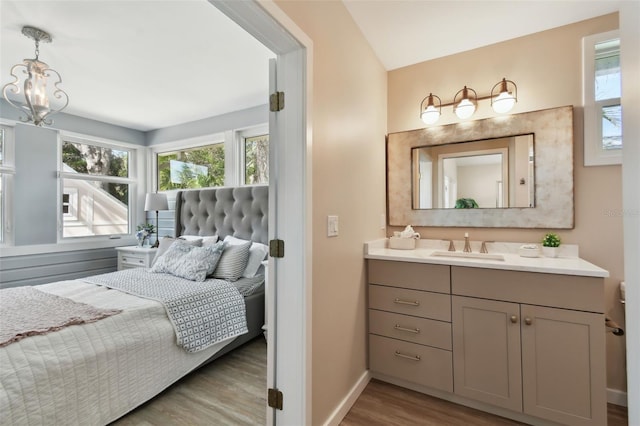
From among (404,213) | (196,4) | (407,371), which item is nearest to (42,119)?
(196,4)

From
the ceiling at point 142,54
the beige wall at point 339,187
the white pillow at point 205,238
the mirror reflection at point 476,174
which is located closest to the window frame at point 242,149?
the ceiling at point 142,54

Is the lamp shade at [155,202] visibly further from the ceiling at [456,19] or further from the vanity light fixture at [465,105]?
the vanity light fixture at [465,105]

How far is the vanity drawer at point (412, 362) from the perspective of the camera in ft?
6.15

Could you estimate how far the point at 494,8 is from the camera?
1.86 metres

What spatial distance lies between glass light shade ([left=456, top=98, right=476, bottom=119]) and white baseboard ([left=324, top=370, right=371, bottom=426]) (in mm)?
2076

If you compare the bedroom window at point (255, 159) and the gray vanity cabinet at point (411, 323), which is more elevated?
the bedroom window at point (255, 159)

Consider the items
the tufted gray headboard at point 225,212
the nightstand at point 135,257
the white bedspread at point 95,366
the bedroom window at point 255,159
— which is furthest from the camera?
the nightstand at point 135,257

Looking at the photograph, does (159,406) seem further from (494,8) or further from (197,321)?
(494,8)

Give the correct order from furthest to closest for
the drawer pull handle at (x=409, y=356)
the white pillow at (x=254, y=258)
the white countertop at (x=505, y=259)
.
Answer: the white pillow at (x=254, y=258)
the drawer pull handle at (x=409, y=356)
the white countertop at (x=505, y=259)

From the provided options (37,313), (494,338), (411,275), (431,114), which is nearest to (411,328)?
(411,275)

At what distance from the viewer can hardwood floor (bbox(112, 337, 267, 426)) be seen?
5.68 ft

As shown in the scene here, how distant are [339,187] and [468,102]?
1334 millimetres

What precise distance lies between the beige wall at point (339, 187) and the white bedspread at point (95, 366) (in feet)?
3.64

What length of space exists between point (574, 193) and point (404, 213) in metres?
1.16
